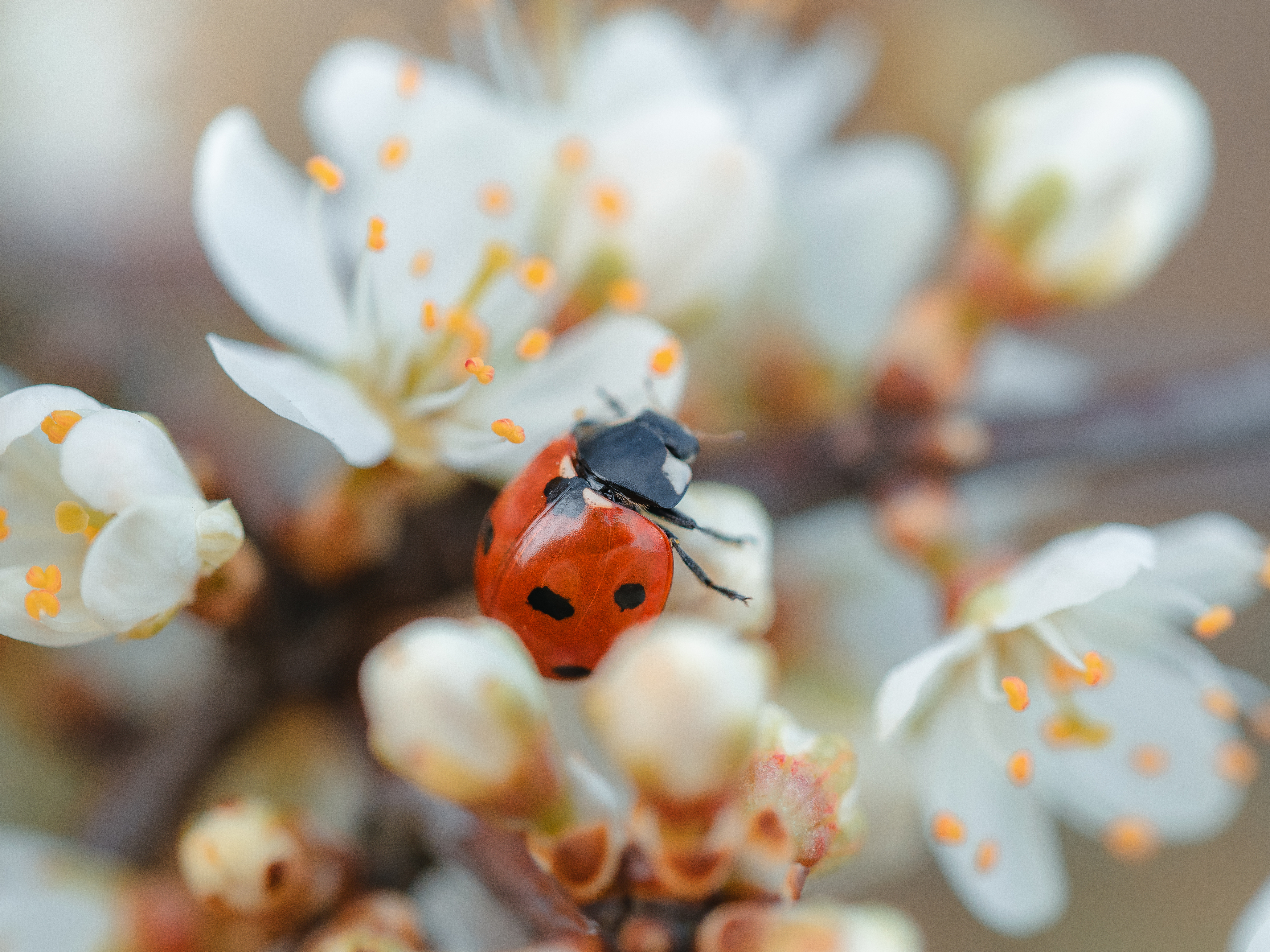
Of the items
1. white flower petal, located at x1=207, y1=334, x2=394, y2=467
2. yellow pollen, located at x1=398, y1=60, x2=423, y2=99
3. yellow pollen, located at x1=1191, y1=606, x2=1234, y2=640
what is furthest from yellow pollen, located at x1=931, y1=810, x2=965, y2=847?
yellow pollen, located at x1=398, y1=60, x2=423, y2=99

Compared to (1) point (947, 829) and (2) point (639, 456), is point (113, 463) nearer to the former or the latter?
(2) point (639, 456)

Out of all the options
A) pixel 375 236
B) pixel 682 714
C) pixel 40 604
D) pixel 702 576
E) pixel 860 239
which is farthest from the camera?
pixel 860 239

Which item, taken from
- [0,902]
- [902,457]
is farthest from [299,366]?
[902,457]

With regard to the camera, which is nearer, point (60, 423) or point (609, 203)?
point (60, 423)

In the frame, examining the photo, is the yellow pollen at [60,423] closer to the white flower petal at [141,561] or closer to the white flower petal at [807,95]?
the white flower petal at [141,561]

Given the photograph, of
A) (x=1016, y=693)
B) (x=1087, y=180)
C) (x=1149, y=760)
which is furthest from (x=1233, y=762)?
(x=1087, y=180)

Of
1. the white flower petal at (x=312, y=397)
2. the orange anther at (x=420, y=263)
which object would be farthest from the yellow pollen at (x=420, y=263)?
the white flower petal at (x=312, y=397)
